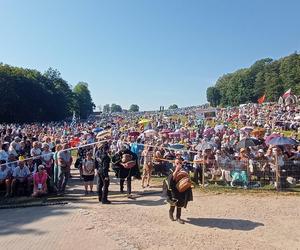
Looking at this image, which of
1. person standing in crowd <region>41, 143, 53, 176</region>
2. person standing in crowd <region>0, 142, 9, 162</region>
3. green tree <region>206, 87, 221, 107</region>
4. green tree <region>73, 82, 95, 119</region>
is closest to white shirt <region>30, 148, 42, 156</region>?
person standing in crowd <region>41, 143, 53, 176</region>

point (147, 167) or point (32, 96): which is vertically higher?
point (32, 96)

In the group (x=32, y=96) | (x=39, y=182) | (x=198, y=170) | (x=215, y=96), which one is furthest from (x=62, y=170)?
(x=215, y=96)

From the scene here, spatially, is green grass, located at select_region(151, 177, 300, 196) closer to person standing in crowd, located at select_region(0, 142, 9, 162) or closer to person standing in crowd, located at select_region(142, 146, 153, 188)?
person standing in crowd, located at select_region(142, 146, 153, 188)

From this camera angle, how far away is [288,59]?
117375 millimetres

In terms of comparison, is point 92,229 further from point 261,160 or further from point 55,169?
point 261,160

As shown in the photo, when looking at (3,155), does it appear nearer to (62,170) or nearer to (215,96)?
(62,170)

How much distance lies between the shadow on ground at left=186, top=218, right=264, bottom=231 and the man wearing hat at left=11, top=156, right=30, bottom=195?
6.72 metres

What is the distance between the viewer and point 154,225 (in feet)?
36.2

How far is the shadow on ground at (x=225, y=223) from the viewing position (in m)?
10.8

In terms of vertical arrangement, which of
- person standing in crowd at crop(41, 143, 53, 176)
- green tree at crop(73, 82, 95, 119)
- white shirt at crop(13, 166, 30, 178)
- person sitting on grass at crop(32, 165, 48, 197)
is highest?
green tree at crop(73, 82, 95, 119)

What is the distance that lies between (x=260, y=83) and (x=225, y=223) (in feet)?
440

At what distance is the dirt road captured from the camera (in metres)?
9.64

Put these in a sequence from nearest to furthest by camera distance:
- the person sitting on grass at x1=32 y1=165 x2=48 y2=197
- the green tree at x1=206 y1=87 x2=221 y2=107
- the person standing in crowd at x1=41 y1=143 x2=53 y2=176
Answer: the person sitting on grass at x1=32 y1=165 x2=48 y2=197
the person standing in crowd at x1=41 y1=143 x2=53 y2=176
the green tree at x1=206 y1=87 x2=221 y2=107

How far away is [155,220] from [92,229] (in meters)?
1.86
